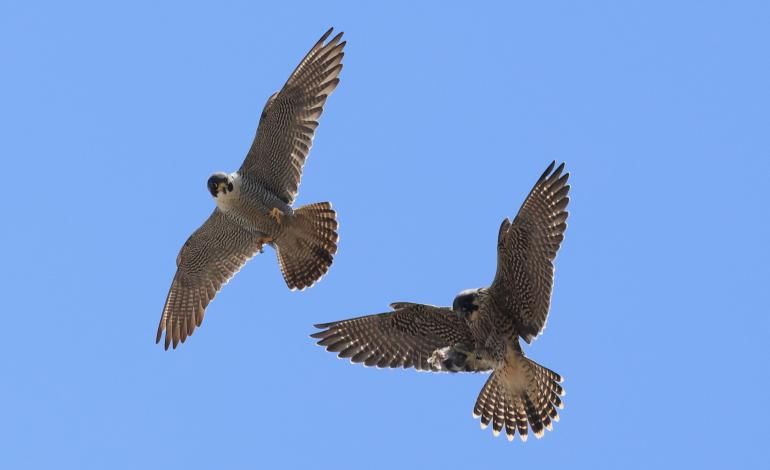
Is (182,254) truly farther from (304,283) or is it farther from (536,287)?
(536,287)

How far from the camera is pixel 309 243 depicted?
534 inches

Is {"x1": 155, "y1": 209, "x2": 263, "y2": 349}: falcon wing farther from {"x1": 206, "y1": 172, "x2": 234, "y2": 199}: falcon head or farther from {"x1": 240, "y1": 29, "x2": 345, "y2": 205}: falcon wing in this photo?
{"x1": 240, "y1": 29, "x2": 345, "y2": 205}: falcon wing

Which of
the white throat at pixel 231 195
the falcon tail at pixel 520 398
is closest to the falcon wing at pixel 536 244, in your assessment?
the falcon tail at pixel 520 398

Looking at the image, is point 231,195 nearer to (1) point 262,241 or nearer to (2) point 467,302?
(1) point 262,241

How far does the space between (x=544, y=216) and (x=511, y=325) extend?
1058 millimetres

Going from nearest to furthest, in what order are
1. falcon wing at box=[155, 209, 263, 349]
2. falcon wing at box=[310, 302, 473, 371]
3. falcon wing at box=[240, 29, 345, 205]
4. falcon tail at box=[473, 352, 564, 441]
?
1. falcon tail at box=[473, 352, 564, 441]
2. falcon wing at box=[310, 302, 473, 371]
3. falcon wing at box=[240, 29, 345, 205]
4. falcon wing at box=[155, 209, 263, 349]

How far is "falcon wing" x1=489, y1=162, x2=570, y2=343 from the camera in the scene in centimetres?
1121

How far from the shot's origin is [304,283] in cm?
1358

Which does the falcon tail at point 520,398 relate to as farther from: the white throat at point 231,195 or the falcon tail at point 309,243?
the white throat at point 231,195

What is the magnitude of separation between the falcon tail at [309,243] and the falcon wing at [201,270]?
58cm

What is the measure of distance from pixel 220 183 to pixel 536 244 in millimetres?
3831

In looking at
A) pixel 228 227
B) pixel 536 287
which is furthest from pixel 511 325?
pixel 228 227

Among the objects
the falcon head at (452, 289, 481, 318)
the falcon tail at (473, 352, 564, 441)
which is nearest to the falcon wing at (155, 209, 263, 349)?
the falcon head at (452, 289, 481, 318)

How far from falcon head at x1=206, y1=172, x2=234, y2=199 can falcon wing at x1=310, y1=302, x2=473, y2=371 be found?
6.92 ft
